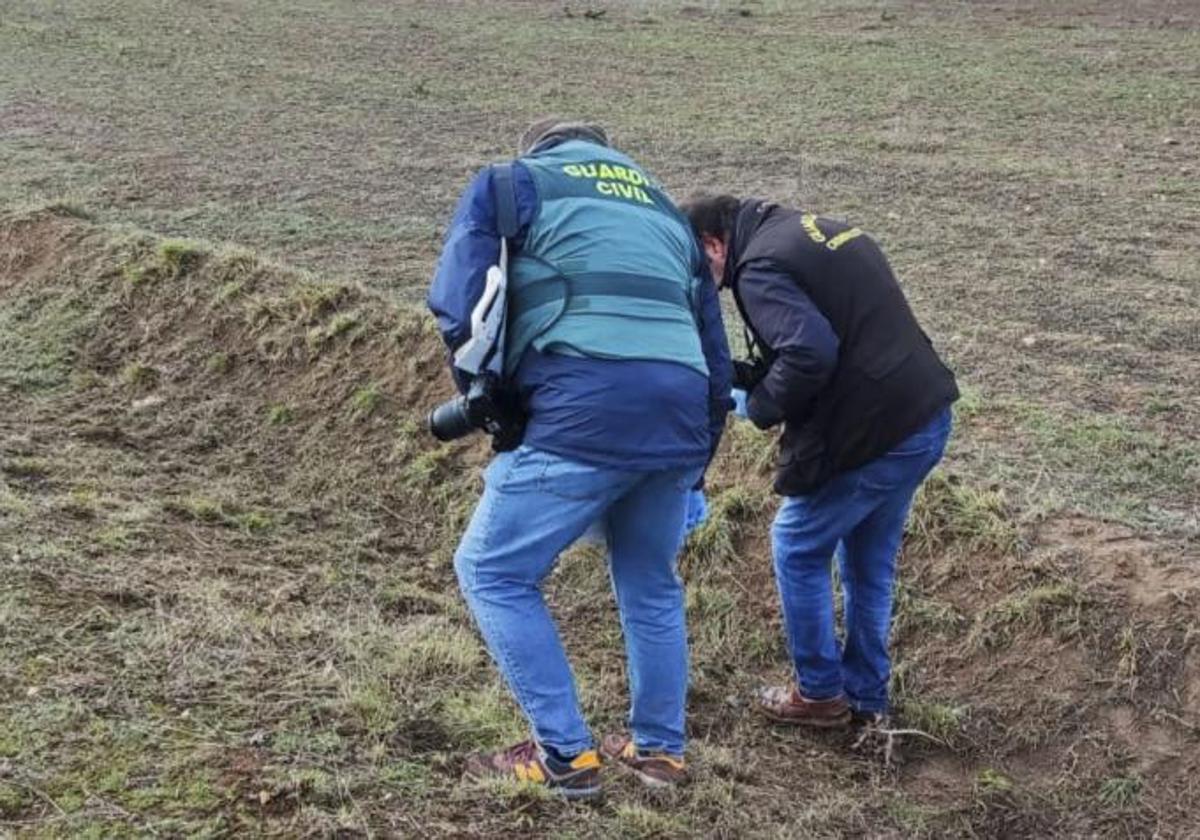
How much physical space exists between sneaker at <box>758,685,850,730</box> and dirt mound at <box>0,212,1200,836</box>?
71 millimetres

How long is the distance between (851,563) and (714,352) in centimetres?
110

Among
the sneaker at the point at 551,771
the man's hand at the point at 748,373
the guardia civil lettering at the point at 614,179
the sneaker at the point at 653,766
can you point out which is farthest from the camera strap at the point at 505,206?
the sneaker at the point at 653,766

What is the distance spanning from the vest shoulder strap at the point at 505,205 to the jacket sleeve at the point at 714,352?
64cm

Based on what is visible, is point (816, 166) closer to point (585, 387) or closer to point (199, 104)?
point (199, 104)

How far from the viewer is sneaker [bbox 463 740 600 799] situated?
3.46 metres

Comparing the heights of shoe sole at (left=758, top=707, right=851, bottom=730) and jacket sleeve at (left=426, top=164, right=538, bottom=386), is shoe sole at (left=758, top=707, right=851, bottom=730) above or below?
below

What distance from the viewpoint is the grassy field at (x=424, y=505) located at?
3.59 m

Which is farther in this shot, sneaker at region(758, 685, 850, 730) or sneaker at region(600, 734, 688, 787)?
sneaker at region(758, 685, 850, 730)

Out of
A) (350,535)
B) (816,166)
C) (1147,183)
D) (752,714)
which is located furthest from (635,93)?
(752,714)

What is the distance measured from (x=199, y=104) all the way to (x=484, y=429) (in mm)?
12082

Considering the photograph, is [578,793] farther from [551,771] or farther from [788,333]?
[788,333]

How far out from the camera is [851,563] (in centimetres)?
435

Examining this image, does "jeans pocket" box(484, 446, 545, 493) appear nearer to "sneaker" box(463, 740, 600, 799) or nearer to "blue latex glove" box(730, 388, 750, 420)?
"sneaker" box(463, 740, 600, 799)

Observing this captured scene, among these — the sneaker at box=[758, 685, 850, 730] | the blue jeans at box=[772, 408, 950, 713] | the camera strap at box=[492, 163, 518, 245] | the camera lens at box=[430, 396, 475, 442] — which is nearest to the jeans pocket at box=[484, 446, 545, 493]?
the camera lens at box=[430, 396, 475, 442]
